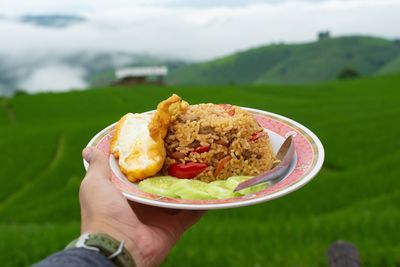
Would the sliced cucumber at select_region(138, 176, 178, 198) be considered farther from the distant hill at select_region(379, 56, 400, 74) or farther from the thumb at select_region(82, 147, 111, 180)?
the distant hill at select_region(379, 56, 400, 74)

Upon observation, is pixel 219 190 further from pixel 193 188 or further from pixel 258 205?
pixel 258 205

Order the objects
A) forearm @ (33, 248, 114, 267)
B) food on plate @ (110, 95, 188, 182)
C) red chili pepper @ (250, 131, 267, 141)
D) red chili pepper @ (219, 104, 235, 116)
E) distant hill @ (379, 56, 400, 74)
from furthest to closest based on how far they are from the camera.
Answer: distant hill @ (379, 56, 400, 74)
red chili pepper @ (219, 104, 235, 116)
red chili pepper @ (250, 131, 267, 141)
food on plate @ (110, 95, 188, 182)
forearm @ (33, 248, 114, 267)

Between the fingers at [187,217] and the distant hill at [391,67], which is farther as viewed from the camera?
the distant hill at [391,67]

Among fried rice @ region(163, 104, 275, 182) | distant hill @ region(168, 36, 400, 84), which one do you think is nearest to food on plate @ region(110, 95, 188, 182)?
fried rice @ region(163, 104, 275, 182)

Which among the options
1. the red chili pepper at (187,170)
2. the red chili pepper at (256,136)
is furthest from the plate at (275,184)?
the red chili pepper at (187,170)

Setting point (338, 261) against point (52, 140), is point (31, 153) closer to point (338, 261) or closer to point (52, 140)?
point (52, 140)

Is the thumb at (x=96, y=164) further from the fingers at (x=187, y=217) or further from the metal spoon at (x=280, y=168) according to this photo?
the metal spoon at (x=280, y=168)

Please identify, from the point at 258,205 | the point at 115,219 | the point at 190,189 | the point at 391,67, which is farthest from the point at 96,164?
the point at 391,67
